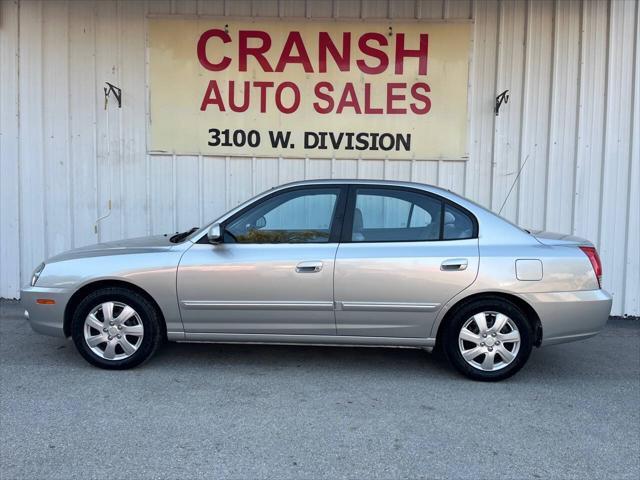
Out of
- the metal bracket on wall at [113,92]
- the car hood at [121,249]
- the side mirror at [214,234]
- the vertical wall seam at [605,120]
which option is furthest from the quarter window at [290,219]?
the vertical wall seam at [605,120]

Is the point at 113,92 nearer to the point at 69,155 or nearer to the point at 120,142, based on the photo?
the point at 120,142

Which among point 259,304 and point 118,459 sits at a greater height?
point 259,304

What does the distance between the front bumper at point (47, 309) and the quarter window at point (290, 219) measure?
1.49 metres

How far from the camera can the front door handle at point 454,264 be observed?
449 cm

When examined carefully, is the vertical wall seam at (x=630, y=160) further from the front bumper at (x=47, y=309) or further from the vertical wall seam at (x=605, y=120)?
the front bumper at (x=47, y=309)

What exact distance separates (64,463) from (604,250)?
6475 mm

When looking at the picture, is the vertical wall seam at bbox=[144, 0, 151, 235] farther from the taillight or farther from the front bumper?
the taillight

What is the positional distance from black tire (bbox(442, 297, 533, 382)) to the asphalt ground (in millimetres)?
107

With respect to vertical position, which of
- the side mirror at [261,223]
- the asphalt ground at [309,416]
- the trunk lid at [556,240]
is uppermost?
the side mirror at [261,223]

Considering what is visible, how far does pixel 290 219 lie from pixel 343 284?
2.27ft

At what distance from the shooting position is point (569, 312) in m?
4.52

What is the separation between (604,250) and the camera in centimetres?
719

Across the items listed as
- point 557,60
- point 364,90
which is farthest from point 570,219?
point 364,90

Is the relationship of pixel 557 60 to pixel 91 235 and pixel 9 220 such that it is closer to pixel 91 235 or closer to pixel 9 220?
pixel 91 235
